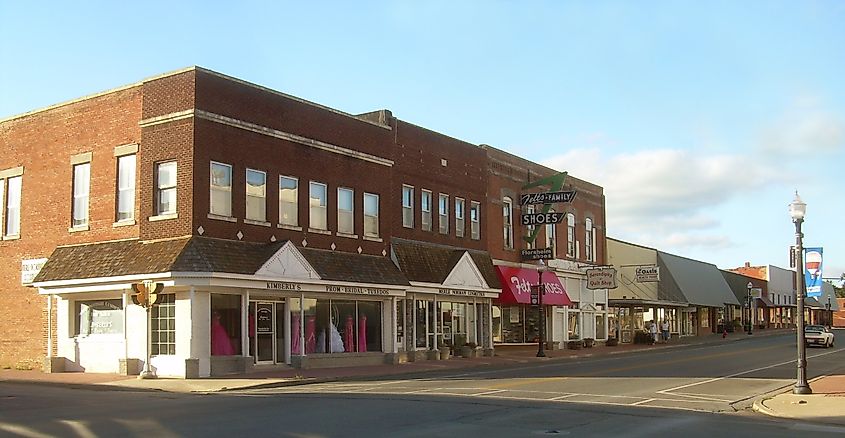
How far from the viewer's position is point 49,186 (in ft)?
102

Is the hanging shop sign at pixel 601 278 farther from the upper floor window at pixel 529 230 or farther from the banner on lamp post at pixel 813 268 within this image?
the banner on lamp post at pixel 813 268

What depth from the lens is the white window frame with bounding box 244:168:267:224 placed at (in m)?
29.1

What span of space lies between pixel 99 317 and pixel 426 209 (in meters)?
15.2

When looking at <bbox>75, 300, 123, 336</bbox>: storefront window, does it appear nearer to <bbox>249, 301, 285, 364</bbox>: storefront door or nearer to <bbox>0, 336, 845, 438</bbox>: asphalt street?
<bbox>0, 336, 845, 438</bbox>: asphalt street

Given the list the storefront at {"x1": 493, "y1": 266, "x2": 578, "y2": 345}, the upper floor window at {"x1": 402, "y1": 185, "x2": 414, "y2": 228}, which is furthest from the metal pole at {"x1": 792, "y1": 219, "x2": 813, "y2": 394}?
the storefront at {"x1": 493, "y1": 266, "x2": 578, "y2": 345}

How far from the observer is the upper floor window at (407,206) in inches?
1475

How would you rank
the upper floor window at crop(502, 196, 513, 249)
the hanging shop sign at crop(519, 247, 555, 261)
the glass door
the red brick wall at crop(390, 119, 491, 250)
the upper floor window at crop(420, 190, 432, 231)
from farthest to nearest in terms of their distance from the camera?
the upper floor window at crop(502, 196, 513, 249)
the hanging shop sign at crop(519, 247, 555, 261)
the upper floor window at crop(420, 190, 432, 231)
the red brick wall at crop(390, 119, 491, 250)
the glass door

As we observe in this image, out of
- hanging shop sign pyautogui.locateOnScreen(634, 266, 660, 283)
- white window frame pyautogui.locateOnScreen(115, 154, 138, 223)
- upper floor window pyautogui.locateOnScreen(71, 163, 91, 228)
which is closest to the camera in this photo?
white window frame pyautogui.locateOnScreen(115, 154, 138, 223)

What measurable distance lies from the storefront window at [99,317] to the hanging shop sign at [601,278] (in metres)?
29.5

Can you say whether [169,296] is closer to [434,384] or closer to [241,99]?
[241,99]

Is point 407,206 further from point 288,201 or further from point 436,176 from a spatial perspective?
point 288,201

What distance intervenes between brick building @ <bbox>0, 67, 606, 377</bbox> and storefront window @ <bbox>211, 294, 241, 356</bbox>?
0.15 feet

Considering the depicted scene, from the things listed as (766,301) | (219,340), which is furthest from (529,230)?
(766,301)

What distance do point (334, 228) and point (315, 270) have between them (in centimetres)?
273
